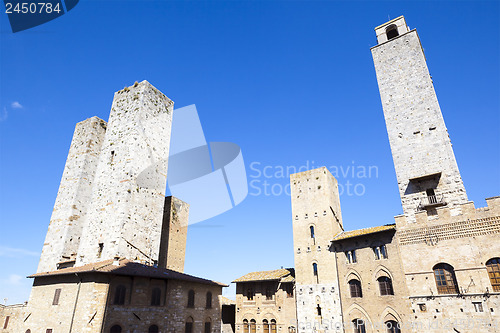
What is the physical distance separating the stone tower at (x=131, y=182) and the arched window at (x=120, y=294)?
3281mm

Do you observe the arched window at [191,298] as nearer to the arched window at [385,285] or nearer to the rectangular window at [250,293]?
the rectangular window at [250,293]

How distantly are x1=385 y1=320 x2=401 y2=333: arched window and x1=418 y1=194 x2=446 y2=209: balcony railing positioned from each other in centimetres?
909

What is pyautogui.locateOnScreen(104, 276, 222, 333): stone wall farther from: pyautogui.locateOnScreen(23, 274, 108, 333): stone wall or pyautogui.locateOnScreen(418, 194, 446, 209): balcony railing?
pyautogui.locateOnScreen(418, 194, 446, 209): balcony railing

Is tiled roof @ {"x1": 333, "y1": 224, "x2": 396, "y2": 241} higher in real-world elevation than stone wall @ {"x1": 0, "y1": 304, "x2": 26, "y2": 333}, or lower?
higher

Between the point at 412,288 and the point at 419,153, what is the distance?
11.0 meters

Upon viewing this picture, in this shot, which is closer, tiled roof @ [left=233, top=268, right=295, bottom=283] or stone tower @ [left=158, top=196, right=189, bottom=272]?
tiled roof @ [left=233, top=268, right=295, bottom=283]

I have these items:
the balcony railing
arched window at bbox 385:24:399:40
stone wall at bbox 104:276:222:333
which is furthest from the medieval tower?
arched window at bbox 385:24:399:40

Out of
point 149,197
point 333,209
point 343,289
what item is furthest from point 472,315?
point 149,197

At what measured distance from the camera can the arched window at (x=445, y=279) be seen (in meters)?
21.2

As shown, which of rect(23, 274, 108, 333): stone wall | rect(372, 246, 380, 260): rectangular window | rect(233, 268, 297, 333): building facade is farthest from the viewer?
rect(233, 268, 297, 333): building facade

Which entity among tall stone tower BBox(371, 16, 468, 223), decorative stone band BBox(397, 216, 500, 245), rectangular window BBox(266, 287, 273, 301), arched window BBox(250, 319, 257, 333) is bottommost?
arched window BBox(250, 319, 257, 333)

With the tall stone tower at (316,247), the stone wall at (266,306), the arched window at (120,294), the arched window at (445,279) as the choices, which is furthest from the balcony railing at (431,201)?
the arched window at (120,294)

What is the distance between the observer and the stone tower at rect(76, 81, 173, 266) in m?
24.3

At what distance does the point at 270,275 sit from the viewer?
3288cm
